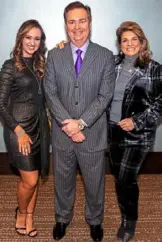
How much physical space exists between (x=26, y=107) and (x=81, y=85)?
44 cm

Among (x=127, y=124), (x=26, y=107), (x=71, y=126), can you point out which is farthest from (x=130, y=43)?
(x=26, y=107)

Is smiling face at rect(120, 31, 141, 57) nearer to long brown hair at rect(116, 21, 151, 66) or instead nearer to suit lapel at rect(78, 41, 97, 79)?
long brown hair at rect(116, 21, 151, 66)

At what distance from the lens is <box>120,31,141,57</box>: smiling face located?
2.36 meters

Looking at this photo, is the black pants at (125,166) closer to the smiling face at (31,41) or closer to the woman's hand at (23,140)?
the woman's hand at (23,140)

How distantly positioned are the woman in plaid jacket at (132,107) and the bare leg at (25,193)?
625 millimetres

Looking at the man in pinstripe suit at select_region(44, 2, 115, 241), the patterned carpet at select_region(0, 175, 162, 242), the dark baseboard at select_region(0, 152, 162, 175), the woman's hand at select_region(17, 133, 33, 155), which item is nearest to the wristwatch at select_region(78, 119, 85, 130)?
the man in pinstripe suit at select_region(44, 2, 115, 241)

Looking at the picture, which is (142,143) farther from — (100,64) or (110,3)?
(110,3)

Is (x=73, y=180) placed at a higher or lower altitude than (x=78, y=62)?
lower

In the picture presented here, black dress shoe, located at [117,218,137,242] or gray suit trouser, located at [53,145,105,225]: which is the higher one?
gray suit trouser, located at [53,145,105,225]

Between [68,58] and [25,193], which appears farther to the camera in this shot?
[25,193]

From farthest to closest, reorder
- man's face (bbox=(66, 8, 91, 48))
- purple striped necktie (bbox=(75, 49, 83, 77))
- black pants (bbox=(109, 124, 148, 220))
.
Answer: black pants (bbox=(109, 124, 148, 220)) → purple striped necktie (bbox=(75, 49, 83, 77)) → man's face (bbox=(66, 8, 91, 48))

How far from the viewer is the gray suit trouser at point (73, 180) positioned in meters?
2.55

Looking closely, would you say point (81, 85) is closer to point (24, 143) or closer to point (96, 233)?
point (24, 143)

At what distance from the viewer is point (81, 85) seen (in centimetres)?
237
